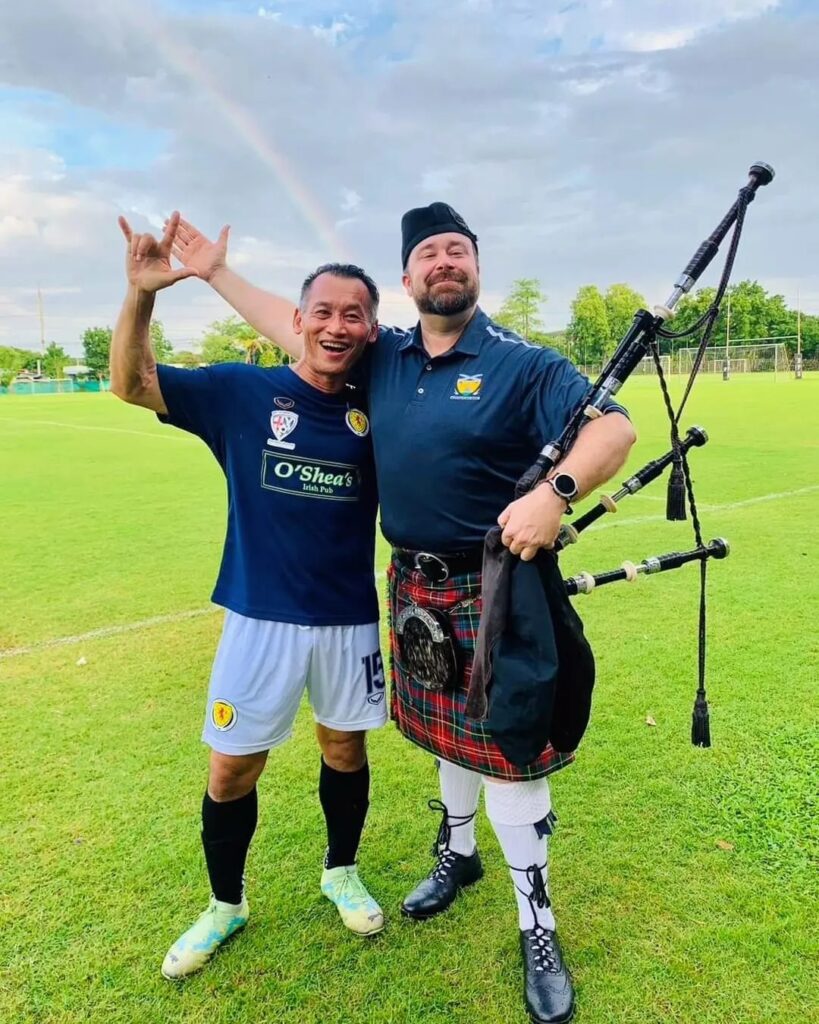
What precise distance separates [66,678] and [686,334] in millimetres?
3838

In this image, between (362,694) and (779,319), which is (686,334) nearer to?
(362,694)

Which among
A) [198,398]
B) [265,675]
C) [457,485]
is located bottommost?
[265,675]

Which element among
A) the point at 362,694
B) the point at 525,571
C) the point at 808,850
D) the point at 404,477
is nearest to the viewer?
the point at 525,571

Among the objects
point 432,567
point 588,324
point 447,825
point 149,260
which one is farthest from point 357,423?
point 588,324

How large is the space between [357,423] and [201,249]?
43.8 inches

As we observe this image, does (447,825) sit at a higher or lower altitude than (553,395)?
lower

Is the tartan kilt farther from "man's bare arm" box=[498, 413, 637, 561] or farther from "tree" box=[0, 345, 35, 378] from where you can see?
"tree" box=[0, 345, 35, 378]

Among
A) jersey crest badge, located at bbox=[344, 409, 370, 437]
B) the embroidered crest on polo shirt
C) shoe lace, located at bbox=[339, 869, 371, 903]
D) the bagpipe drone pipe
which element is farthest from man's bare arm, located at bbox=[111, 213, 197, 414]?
shoe lace, located at bbox=[339, 869, 371, 903]

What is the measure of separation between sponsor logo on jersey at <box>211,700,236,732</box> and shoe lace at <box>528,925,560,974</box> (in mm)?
1109

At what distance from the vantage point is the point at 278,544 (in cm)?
245

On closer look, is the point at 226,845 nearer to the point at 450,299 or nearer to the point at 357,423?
the point at 357,423

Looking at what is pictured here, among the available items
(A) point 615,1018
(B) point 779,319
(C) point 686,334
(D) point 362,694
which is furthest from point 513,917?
(B) point 779,319

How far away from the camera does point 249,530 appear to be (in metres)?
2.48

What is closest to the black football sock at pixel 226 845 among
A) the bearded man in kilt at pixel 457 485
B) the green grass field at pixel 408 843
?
the green grass field at pixel 408 843
